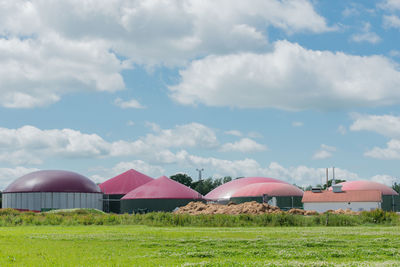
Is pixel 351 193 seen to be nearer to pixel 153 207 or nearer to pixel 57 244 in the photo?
pixel 153 207

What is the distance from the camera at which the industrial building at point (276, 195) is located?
88375mm

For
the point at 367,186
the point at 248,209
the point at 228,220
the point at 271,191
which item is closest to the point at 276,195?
the point at 271,191

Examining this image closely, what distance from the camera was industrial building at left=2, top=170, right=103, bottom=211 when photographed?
95562mm

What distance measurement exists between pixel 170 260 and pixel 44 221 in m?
36.1

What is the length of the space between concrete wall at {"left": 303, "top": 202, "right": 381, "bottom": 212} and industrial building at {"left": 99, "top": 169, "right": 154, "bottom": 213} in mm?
42582

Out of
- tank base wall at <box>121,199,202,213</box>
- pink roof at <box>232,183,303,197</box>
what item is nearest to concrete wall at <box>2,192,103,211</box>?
tank base wall at <box>121,199,202,213</box>

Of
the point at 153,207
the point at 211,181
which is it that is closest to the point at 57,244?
the point at 153,207

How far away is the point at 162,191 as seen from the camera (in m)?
96.8

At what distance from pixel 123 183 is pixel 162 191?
19386 mm

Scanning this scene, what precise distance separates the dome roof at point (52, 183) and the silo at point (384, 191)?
49.8 metres

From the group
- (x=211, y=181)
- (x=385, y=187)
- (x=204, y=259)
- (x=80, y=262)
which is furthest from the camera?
(x=211, y=181)

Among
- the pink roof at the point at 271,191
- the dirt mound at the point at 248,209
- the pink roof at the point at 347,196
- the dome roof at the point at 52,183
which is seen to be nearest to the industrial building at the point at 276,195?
the pink roof at the point at 271,191

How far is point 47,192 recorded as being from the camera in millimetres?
95562

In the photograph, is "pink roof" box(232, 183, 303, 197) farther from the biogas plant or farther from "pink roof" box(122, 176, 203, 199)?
"pink roof" box(122, 176, 203, 199)
